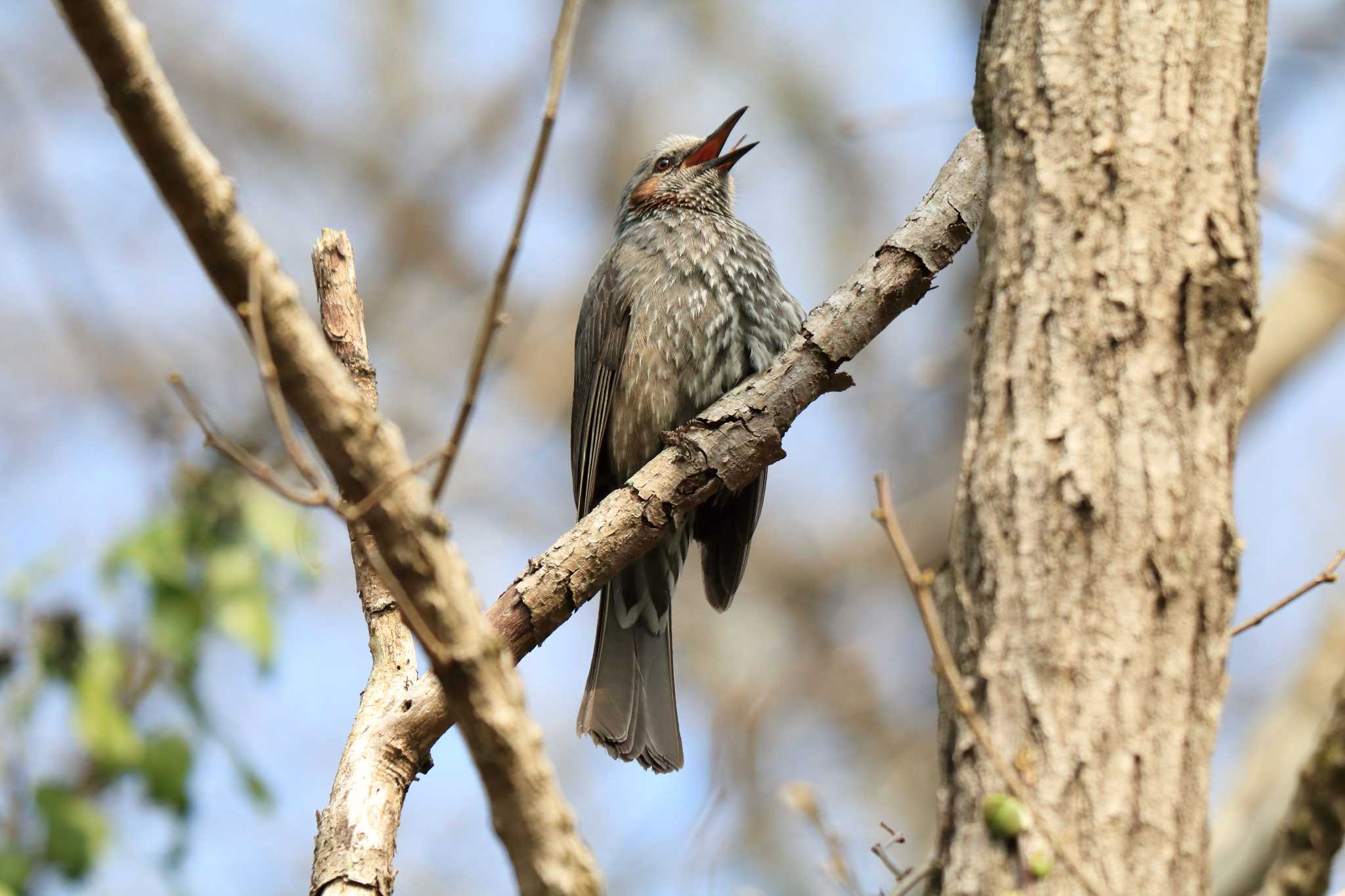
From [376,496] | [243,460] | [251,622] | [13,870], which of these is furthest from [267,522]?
[376,496]

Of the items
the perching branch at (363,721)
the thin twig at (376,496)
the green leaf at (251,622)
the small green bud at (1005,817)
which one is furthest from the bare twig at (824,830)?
the green leaf at (251,622)

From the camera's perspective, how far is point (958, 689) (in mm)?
1732

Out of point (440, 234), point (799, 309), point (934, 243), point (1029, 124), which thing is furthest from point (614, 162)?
point (1029, 124)

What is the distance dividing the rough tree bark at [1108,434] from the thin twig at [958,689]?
3cm

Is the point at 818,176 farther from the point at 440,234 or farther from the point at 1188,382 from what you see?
the point at 1188,382

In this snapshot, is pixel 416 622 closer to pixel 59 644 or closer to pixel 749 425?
pixel 749 425

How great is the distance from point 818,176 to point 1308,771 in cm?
1036

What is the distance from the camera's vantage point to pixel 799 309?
508 centimetres

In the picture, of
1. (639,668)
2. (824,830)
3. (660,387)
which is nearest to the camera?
(824,830)

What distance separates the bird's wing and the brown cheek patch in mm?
725

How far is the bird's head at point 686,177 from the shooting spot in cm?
569

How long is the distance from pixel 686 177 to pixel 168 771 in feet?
11.1

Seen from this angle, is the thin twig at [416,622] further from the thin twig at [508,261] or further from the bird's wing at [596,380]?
the bird's wing at [596,380]

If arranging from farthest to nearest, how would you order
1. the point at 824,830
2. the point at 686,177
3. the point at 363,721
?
the point at 686,177
the point at 363,721
the point at 824,830
